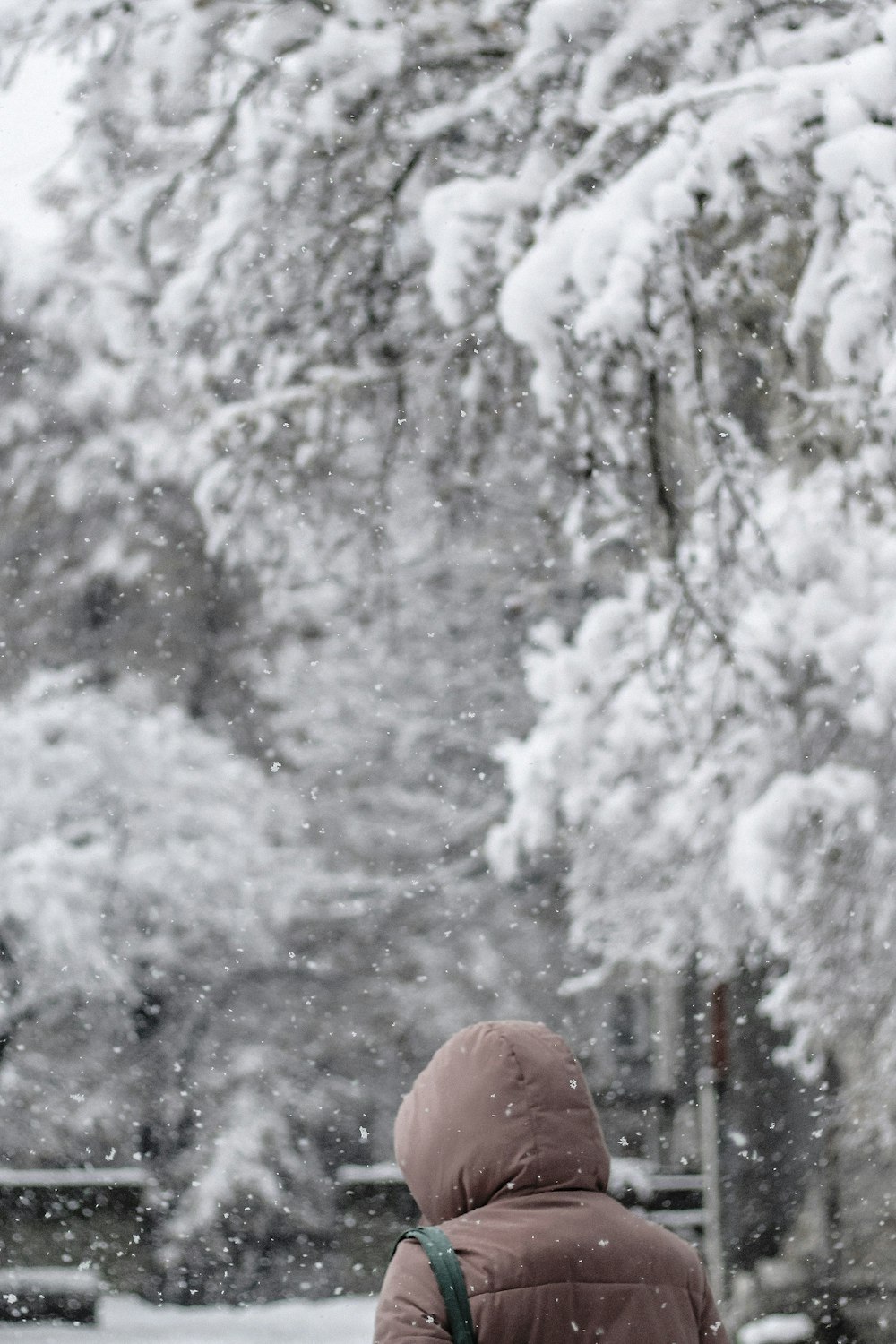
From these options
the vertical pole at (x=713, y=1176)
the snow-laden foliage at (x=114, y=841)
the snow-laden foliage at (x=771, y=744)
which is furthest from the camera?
the snow-laden foliage at (x=114, y=841)

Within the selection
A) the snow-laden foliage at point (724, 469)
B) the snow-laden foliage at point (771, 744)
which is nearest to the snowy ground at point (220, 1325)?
the snow-laden foliage at point (724, 469)

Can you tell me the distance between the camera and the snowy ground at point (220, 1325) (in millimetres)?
7371

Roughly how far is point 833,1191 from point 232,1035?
4.94 m

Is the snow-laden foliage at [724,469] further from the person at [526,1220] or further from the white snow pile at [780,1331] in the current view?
the person at [526,1220]

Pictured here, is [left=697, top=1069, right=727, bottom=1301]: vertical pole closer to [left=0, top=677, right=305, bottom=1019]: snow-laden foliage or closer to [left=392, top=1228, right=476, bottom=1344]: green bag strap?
[left=0, top=677, right=305, bottom=1019]: snow-laden foliage

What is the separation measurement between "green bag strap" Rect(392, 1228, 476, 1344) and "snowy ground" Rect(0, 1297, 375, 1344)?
270 inches

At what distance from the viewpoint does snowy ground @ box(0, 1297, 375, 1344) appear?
7371 mm

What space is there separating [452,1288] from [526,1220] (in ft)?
0.30

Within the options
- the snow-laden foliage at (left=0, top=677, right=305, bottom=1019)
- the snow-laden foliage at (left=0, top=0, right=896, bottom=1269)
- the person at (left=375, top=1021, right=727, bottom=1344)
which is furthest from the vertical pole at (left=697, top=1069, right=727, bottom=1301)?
the person at (left=375, top=1021, right=727, bottom=1344)

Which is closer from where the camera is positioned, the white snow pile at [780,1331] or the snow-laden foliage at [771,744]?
the snow-laden foliage at [771,744]

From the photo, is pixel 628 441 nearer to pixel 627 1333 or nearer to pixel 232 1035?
pixel 627 1333

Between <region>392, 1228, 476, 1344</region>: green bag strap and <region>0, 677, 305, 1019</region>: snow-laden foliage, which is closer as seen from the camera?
<region>392, 1228, 476, 1344</region>: green bag strap

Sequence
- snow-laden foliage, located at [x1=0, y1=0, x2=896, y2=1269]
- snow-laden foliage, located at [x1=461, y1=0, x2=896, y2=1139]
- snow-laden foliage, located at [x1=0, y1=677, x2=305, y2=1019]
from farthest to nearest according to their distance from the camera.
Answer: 1. snow-laden foliage, located at [x1=0, y1=677, x2=305, y2=1019]
2. snow-laden foliage, located at [x1=0, y1=0, x2=896, y2=1269]
3. snow-laden foliage, located at [x1=461, y1=0, x2=896, y2=1139]

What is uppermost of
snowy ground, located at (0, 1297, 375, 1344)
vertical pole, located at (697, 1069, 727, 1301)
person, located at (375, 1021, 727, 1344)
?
person, located at (375, 1021, 727, 1344)
